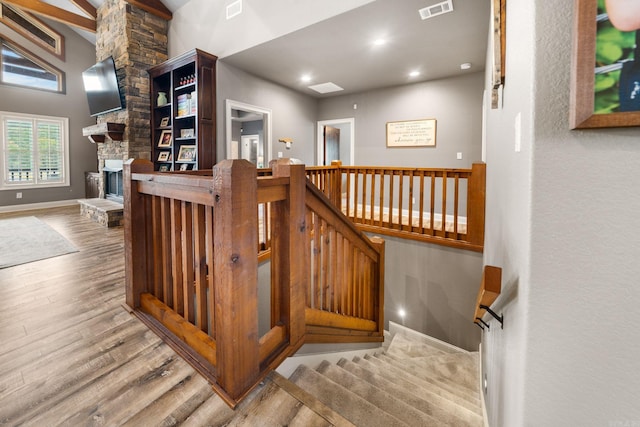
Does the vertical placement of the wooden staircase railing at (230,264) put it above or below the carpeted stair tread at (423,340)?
above

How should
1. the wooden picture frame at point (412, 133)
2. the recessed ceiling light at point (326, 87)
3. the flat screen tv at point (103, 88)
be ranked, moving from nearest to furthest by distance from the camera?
the flat screen tv at point (103, 88), the wooden picture frame at point (412, 133), the recessed ceiling light at point (326, 87)

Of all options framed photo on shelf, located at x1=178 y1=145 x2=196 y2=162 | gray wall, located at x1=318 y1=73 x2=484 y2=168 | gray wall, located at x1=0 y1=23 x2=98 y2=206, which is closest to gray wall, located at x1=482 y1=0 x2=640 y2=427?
gray wall, located at x1=318 y1=73 x2=484 y2=168

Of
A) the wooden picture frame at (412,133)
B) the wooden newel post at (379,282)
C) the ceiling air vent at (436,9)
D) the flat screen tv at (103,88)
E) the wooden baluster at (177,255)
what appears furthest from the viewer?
the wooden picture frame at (412,133)

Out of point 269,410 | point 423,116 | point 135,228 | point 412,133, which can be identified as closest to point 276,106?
point 412,133

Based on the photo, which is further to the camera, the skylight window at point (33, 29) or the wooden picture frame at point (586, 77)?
the skylight window at point (33, 29)

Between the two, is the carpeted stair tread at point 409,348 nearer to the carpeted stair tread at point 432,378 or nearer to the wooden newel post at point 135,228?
the carpeted stair tread at point 432,378

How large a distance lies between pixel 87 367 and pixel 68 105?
8.42 m

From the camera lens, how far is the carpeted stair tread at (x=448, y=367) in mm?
2779

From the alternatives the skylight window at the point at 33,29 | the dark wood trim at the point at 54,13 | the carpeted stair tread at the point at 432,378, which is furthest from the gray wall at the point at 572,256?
the skylight window at the point at 33,29

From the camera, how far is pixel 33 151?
684 centimetres

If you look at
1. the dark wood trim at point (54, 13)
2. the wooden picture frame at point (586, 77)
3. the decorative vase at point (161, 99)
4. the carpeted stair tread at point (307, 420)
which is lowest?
the carpeted stair tread at point (307, 420)

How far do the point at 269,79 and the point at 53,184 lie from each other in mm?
6111

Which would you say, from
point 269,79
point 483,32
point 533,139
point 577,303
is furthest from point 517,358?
point 269,79

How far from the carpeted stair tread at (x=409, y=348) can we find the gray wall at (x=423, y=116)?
312 centimetres
